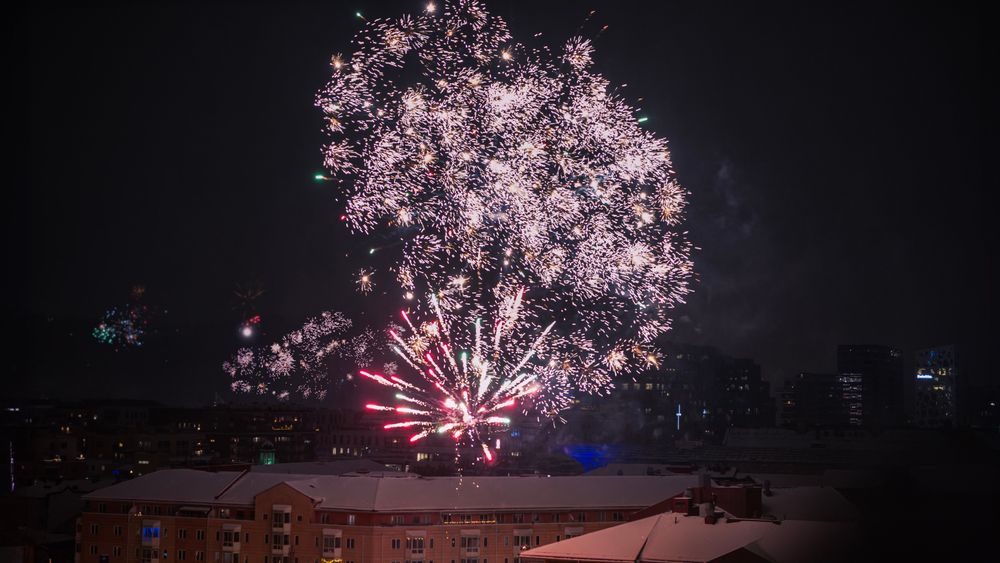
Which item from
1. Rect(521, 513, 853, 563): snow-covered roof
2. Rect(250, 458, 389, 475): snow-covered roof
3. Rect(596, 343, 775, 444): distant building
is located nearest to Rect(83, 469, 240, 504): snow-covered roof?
Rect(250, 458, 389, 475): snow-covered roof

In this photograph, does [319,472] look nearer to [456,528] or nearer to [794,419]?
[456,528]

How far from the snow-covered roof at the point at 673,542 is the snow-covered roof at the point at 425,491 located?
50.5 ft

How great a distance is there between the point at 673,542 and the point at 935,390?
94.5m

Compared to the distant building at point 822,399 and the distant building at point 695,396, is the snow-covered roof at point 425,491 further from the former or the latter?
the distant building at point 695,396

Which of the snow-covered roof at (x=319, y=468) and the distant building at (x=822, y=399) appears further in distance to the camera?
the distant building at (x=822, y=399)

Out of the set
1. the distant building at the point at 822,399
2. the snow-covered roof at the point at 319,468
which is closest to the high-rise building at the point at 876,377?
the distant building at the point at 822,399

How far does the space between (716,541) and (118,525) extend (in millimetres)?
34900

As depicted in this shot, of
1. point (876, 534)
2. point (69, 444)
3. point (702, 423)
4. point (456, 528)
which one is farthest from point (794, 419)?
point (876, 534)

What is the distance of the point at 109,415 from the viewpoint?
14100cm

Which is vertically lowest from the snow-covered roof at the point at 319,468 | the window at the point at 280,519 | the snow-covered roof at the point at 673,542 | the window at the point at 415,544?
the window at the point at 415,544

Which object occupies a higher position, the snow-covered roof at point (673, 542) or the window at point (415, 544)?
the snow-covered roof at point (673, 542)

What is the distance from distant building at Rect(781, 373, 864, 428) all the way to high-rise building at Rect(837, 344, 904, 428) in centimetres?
102

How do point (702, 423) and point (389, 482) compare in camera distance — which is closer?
point (389, 482)

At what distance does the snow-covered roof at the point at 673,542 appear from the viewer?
98.4 feet
